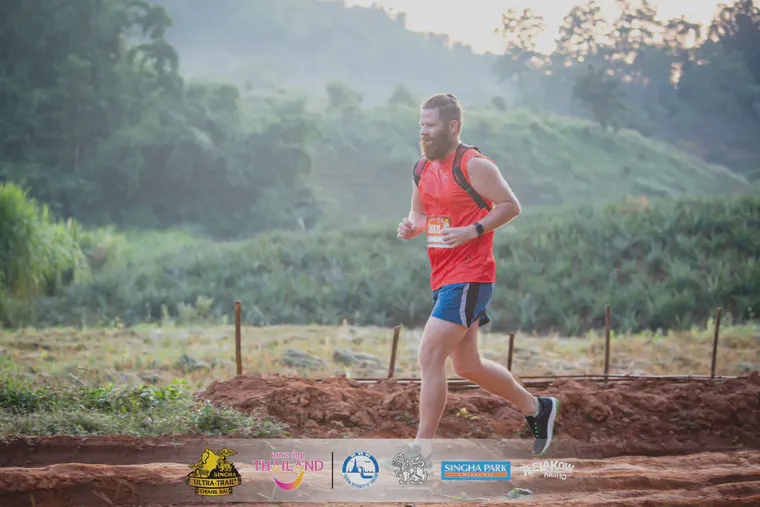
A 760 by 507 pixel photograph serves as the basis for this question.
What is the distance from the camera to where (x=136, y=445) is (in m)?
3.80

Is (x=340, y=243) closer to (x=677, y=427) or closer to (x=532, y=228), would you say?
(x=532, y=228)

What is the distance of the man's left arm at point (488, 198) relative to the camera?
350cm

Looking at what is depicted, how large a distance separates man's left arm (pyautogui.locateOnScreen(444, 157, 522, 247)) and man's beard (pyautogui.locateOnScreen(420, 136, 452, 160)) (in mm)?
163

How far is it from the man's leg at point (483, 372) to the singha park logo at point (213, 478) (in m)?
1.17

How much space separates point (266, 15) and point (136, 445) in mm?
24842

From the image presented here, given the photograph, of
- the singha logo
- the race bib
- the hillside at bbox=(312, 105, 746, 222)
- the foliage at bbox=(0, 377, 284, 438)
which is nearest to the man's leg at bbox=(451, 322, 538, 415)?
the race bib

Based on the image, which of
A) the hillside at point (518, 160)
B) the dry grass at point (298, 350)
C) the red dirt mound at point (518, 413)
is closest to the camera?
the red dirt mound at point (518, 413)

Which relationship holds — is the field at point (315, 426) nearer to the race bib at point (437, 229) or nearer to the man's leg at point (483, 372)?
the man's leg at point (483, 372)

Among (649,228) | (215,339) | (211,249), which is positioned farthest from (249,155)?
(215,339)

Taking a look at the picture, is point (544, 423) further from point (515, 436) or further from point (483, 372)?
point (515, 436)

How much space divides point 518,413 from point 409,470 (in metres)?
1.64

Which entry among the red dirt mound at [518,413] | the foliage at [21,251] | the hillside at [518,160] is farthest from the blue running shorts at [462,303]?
the hillside at [518,160]

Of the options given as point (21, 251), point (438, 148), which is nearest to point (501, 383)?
point (438, 148)

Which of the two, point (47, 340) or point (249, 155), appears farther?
point (249, 155)
